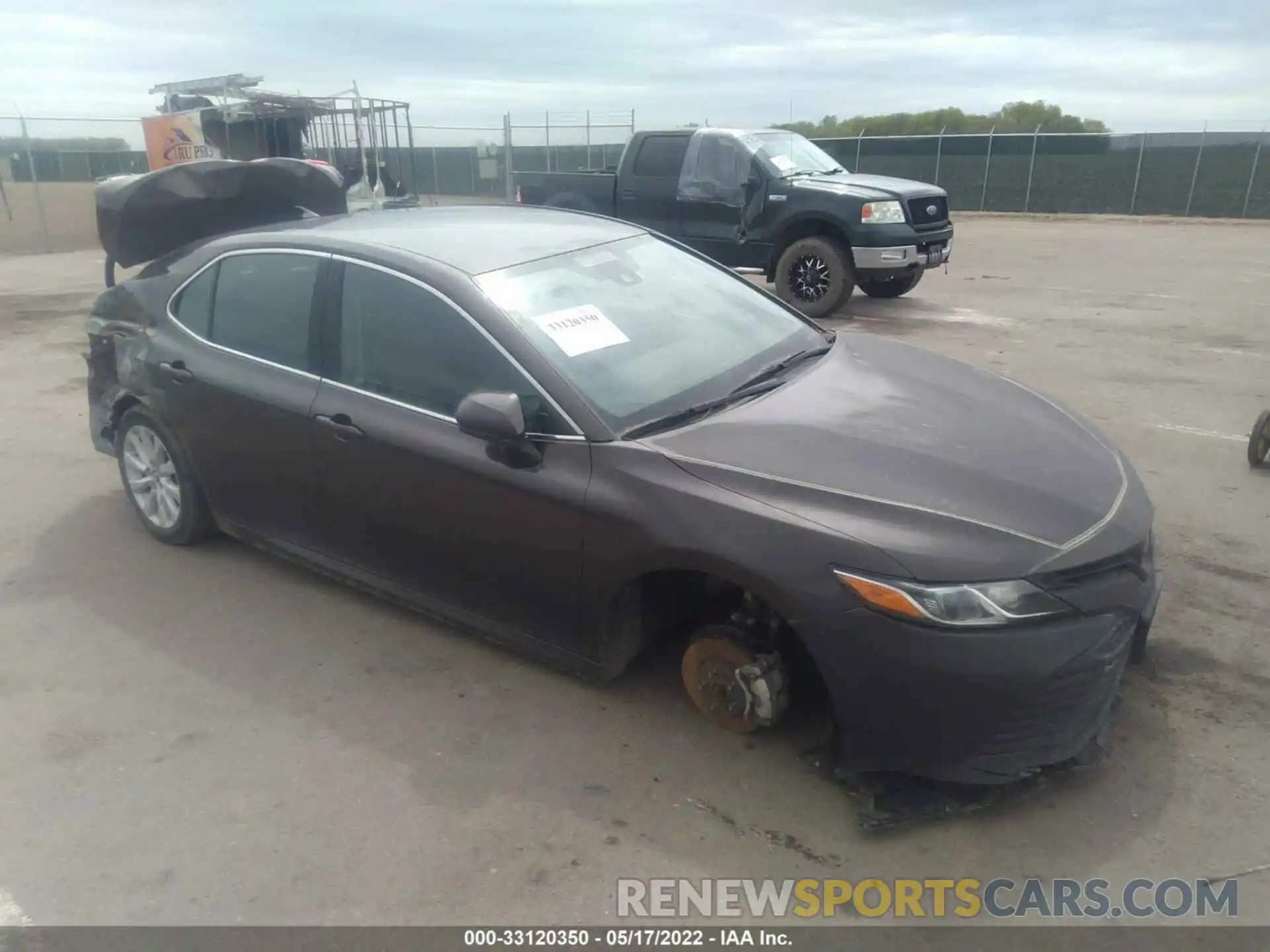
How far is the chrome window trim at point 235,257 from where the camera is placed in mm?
3975

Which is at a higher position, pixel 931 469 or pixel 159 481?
pixel 931 469

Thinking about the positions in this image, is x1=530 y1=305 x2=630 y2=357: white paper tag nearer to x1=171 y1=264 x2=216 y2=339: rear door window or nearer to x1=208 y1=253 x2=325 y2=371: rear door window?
x1=208 y1=253 x2=325 y2=371: rear door window

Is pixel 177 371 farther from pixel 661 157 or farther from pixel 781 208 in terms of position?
pixel 661 157

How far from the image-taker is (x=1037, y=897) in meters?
2.61

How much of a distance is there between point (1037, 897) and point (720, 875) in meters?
0.85

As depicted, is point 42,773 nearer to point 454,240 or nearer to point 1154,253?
point 454,240

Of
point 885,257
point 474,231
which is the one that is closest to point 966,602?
point 474,231

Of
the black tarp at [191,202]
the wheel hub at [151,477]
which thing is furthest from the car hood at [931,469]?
the black tarp at [191,202]

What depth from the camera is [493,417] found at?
312cm

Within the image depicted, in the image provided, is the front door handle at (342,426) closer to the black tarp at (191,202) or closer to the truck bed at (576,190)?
the black tarp at (191,202)

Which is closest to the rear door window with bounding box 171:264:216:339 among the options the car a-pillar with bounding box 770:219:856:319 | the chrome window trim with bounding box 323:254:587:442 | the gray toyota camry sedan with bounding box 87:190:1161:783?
the gray toyota camry sedan with bounding box 87:190:1161:783

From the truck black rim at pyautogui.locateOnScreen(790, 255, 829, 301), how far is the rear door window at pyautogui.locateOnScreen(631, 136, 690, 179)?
1939 mm

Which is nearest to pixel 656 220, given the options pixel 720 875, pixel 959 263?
pixel 959 263

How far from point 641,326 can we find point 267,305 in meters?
1.68
